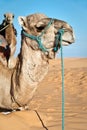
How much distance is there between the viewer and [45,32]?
3.92 m

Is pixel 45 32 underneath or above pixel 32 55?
above

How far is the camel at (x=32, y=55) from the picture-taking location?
12.8 feet

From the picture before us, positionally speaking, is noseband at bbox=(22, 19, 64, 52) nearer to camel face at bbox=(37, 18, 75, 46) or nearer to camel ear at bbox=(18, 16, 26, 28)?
camel face at bbox=(37, 18, 75, 46)

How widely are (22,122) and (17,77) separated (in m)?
0.89

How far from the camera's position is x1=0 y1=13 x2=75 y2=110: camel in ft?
12.8

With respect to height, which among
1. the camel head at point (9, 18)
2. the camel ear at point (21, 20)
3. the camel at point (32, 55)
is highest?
the camel head at point (9, 18)

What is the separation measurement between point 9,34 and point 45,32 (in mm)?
1673

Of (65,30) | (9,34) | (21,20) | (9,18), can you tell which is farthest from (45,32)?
(9,18)

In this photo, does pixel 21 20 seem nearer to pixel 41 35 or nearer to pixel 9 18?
pixel 41 35

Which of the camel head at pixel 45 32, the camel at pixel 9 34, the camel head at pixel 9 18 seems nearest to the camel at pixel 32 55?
the camel head at pixel 45 32

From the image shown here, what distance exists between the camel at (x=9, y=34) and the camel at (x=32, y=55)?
0.85m

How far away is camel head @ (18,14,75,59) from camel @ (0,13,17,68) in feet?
3.39

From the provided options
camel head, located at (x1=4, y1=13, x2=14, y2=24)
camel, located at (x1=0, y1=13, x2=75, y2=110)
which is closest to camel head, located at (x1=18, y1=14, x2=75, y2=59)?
camel, located at (x1=0, y1=13, x2=75, y2=110)

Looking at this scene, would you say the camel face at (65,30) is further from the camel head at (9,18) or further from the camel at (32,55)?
the camel head at (9,18)
